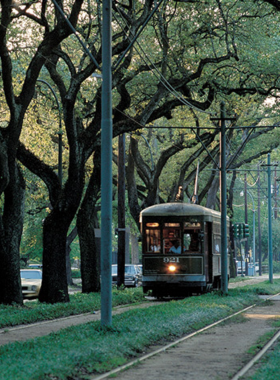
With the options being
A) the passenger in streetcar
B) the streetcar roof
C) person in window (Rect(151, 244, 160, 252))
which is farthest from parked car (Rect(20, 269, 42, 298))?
the passenger in streetcar

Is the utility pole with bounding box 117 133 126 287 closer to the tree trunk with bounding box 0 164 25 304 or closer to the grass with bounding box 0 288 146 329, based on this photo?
the grass with bounding box 0 288 146 329

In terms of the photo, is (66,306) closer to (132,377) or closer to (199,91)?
(199,91)

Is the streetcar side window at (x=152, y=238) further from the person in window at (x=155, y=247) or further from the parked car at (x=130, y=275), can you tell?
the parked car at (x=130, y=275)

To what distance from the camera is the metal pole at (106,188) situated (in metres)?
→ 15.7

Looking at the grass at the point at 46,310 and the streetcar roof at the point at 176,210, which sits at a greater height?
the streetcar roof at the point at 176,210

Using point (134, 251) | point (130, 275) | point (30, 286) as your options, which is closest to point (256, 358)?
point (30, 286)

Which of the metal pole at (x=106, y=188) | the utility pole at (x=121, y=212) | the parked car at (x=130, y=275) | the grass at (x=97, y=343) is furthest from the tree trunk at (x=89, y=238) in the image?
the parked car at (x=130, y=275)

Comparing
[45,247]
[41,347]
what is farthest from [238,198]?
[41,347]

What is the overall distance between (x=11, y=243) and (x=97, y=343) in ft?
32.6

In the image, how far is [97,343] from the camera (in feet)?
43.7

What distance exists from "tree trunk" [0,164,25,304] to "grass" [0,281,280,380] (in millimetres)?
908

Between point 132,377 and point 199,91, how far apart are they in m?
19.3

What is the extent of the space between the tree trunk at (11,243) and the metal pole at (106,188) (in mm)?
6587

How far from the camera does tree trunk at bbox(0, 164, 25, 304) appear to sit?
73.7 feet
